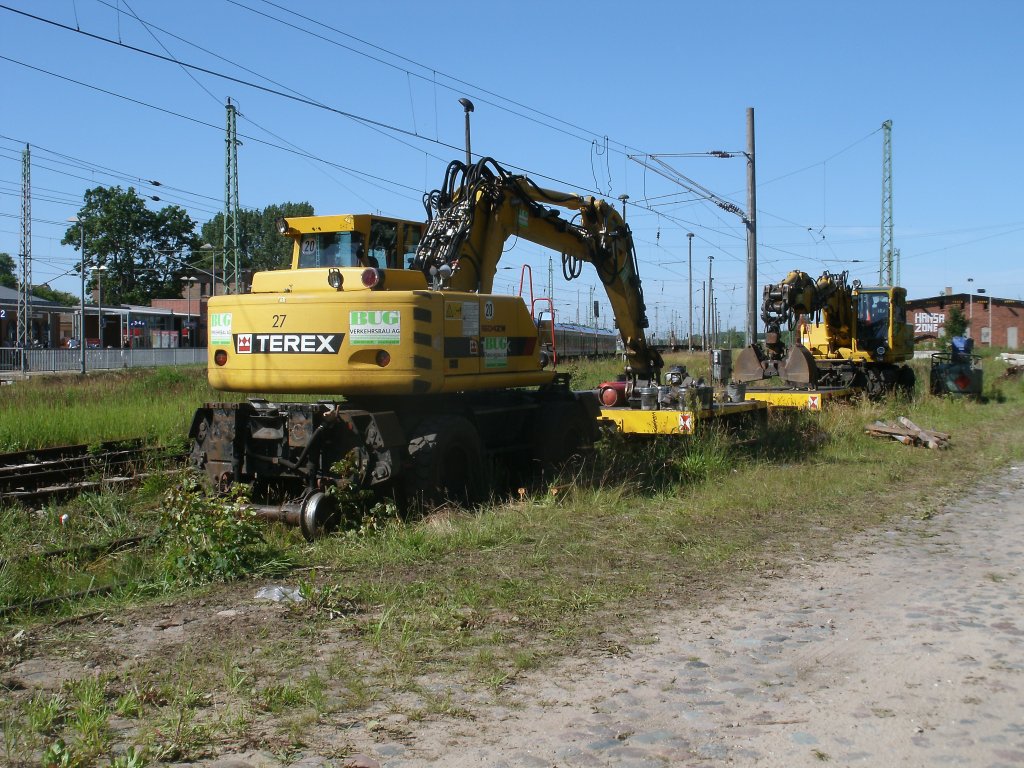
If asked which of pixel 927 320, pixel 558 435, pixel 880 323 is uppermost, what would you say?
pixel 927 320

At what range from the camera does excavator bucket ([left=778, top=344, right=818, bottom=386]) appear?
19672mm

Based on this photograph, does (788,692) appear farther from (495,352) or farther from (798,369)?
(798,369)

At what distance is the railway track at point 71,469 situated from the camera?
10.7m

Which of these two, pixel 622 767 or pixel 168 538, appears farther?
pixel 168 538

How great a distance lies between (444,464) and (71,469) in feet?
16.2

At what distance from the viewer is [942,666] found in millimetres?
5207

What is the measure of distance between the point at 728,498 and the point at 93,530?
618 cm

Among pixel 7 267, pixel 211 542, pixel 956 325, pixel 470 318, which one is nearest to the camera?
pixel 211 542

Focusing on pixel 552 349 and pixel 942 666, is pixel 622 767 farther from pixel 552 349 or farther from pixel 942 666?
pixel 552 349

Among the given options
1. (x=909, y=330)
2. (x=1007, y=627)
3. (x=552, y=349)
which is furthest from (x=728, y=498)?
(x=909, y=330)

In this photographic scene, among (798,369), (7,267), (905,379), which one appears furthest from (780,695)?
(7,267)

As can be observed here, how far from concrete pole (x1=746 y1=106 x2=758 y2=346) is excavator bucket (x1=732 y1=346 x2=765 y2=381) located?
11.0 feet

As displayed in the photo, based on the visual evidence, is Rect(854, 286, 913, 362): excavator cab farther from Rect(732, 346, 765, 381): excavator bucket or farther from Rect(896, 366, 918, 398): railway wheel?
Rect(732, 346, 765, 381): excavator bucket

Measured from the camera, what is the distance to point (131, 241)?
253 ft
